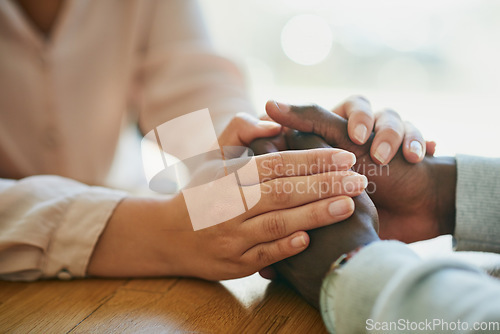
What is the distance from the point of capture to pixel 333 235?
1.29 ft

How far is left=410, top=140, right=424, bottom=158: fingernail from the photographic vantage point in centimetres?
50

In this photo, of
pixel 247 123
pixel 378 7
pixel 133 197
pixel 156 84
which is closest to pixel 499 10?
pixel 378 7

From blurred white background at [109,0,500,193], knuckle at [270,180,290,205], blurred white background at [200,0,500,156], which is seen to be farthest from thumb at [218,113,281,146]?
blurred white background at [200,0,500,156]

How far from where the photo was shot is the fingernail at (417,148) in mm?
501

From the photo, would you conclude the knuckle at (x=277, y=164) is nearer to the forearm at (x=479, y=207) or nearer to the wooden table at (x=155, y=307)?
the wooden table at (x=155, y=307)

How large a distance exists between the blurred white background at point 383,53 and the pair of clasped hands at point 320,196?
1210 mm

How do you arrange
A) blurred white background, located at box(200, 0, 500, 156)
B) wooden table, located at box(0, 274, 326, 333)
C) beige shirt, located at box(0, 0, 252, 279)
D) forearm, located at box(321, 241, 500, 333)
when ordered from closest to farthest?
forearm, located at box(321, 241, 500, 333), wooden table, located at box(0, 274, 326, 333), beige shirt, located at box(0, 0, 252, 279), blurred white background, located at box(200, 0, 500, 156)

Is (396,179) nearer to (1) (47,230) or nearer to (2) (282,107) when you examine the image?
(2) (282,107)

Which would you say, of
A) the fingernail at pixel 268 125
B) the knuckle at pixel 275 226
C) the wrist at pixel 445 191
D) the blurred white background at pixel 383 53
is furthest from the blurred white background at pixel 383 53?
the knuckle at pixel 275 226

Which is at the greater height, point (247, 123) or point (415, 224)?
point (247, 123)

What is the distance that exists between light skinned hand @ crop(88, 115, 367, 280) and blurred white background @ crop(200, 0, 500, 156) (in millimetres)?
1368

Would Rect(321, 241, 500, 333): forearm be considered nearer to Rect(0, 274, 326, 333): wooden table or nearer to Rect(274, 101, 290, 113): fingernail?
Rect(0, 274, 326, 333): wooden table

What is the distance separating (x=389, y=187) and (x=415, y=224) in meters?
0.07

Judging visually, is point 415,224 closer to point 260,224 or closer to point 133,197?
point 260,224
